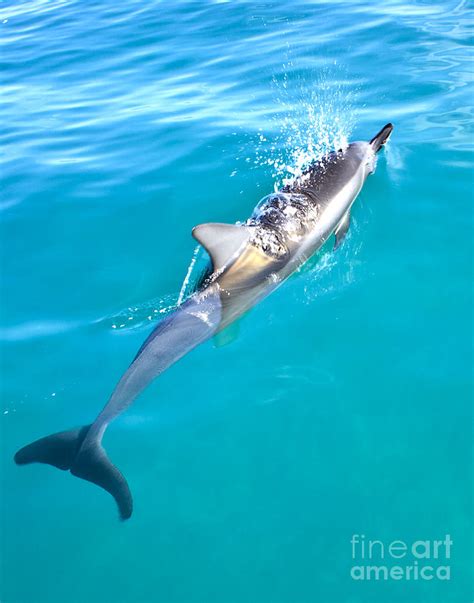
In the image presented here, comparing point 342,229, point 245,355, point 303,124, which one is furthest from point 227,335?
point 303,124

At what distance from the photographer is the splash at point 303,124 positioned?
10.2 metres

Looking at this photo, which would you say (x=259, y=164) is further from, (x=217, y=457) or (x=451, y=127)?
(x=217, y=457)

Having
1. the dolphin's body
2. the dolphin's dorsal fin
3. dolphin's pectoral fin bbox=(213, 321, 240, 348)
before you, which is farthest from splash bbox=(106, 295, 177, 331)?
the dolphin's dorsal fin

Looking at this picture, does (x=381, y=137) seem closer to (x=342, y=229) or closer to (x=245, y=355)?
(x=342, y=229)

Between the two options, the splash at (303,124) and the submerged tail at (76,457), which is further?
the splash at (303,124)

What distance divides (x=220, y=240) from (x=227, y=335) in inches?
43.1

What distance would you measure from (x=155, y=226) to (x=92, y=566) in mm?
5113

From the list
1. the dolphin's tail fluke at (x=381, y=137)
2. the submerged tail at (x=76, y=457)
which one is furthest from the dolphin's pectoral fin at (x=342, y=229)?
the submerged tail at (x=76, y=457)

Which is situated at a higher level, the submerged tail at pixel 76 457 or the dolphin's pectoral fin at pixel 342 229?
the dolphin's pectoral fin at pixel 342 229

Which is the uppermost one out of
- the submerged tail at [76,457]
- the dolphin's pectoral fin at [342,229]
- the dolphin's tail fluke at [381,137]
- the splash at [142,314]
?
the dolphin's tail fluke at [381,137]

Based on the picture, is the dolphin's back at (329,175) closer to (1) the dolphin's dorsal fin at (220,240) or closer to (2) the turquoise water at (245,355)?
(2) the turquoise water at (245,355)

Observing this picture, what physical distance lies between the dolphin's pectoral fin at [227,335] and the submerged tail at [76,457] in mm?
1759

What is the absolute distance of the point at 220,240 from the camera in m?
7.11

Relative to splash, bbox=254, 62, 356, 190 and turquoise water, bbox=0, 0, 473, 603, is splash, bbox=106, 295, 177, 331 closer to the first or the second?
turquoise water, bbox=0, 0, 473, 603
